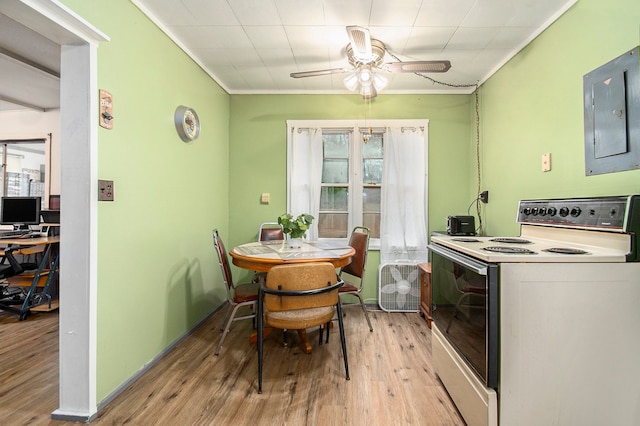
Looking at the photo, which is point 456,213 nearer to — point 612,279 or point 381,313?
point 381,313

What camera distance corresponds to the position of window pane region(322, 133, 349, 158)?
130 inches

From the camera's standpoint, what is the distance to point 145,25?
1893 millimetres

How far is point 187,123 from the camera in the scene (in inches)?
92.7

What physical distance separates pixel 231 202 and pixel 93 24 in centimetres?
204

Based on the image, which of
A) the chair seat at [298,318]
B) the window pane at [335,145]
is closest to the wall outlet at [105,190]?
the chair seat at [298,318]

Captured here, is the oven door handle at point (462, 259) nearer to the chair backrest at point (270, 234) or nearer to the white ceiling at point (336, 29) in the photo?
the white ceiling at point (336, 29)

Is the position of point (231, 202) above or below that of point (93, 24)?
below

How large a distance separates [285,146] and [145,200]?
173 centimetres

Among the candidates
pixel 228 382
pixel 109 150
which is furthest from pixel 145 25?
pixel 228 382

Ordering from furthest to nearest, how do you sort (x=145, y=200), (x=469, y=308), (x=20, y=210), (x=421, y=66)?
(x=20, y=210), (x=421, y=66), (x=145, y=200), (x=469, y=308)

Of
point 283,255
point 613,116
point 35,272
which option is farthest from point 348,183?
point 35,272

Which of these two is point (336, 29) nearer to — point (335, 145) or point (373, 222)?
point (335, 145)

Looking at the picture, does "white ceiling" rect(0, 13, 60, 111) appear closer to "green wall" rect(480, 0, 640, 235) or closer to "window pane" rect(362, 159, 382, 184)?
"window pane" rect(362, 159, 382, 184)

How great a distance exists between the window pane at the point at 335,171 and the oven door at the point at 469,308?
172 cm
